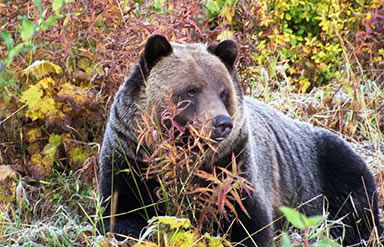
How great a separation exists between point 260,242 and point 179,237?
833 millimetres

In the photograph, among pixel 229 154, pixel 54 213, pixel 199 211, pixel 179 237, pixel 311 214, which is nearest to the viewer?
pixel 179 237

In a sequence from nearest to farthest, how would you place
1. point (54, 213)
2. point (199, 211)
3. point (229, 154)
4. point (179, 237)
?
point (179, 237) < point (199, 211) < point (229, 154) < point (54, 213)

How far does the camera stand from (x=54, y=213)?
482cm

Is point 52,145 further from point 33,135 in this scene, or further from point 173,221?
point 173,221

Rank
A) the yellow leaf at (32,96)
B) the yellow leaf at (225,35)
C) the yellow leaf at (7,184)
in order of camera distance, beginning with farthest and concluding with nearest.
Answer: the yellow leaf at (225,35) < the yellow leaf at (32,96) < the yellow leaf at (7,184)

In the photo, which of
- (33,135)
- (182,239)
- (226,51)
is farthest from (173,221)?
(33,135)

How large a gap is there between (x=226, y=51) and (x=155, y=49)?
0.48 metres

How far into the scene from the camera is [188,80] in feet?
13.3

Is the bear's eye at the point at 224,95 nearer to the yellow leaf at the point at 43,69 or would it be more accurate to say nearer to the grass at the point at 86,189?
the grass at the point at 86,189

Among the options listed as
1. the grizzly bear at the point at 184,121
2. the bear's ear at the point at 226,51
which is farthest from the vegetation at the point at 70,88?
the bear's ear at the point at 226,51

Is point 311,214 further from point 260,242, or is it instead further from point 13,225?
point 13,225

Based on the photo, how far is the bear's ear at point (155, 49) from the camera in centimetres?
404

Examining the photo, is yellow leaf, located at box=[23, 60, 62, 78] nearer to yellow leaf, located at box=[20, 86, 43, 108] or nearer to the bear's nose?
yellow leaf, located at box=[20, 86, 43, 108]

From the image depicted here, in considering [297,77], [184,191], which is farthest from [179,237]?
[297,77]
